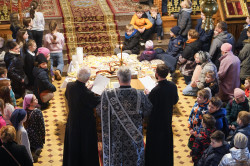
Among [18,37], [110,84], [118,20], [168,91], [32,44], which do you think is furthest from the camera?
[118,20]

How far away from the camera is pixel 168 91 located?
662cm

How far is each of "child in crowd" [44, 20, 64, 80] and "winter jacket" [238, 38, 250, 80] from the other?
4691mm

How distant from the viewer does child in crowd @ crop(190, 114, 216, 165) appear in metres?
7.10

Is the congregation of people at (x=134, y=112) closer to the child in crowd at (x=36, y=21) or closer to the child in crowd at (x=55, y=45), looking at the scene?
the child in crowd at (x=55, y=45)

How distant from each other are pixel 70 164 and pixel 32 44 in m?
3.67

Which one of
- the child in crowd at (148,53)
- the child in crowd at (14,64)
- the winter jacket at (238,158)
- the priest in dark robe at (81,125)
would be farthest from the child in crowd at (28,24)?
the winter jacket at (238,158)

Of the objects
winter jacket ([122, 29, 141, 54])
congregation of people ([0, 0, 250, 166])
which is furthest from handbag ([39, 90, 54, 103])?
winter jacket ([122, 29, 141, 54])

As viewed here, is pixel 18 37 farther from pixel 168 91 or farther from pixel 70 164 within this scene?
pixel 168 91

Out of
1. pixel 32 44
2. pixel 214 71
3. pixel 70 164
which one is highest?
pixel 32 44

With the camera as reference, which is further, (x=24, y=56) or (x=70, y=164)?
(x=24, y=56)

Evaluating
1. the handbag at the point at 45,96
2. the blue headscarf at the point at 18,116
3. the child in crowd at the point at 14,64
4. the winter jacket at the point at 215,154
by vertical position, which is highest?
the child in crowd at the point at 14,64

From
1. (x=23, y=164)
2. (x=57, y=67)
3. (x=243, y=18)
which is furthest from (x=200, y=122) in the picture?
(x=243, y=18)

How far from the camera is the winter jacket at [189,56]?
11.0m

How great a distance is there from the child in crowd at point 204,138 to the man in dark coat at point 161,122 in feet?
1.66
